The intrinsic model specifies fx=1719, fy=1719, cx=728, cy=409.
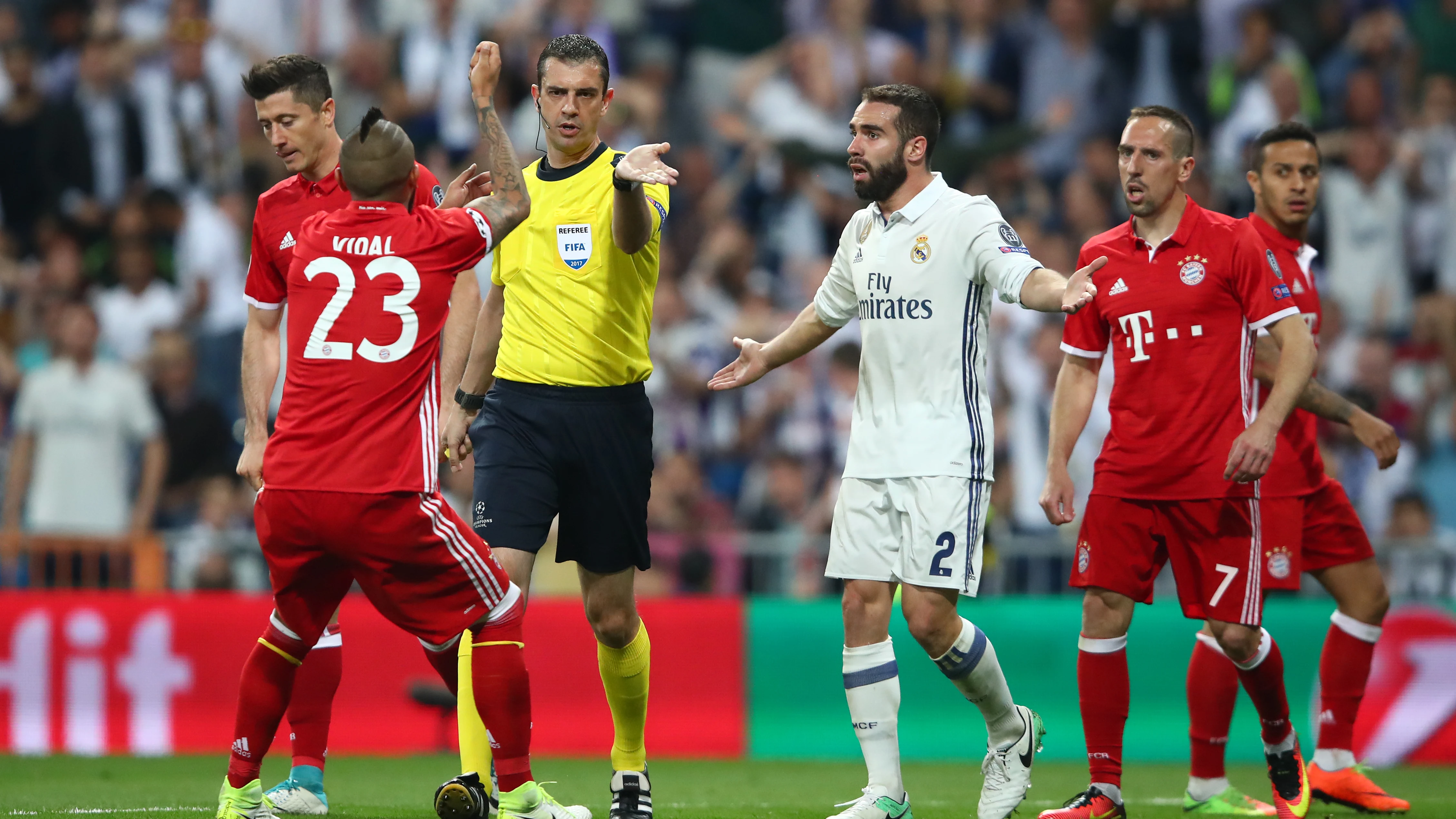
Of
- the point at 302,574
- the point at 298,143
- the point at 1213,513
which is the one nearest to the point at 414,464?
the point at 302,574

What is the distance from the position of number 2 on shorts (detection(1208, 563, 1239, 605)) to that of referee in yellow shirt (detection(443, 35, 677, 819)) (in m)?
2.38

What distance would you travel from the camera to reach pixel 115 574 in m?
11.9

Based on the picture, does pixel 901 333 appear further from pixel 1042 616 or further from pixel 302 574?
pixel 1042 616

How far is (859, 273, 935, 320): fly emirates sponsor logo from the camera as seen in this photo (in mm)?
6906

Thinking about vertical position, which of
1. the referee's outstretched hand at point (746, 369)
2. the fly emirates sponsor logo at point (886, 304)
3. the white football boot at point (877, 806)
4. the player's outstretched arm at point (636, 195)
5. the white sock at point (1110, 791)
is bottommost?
the white sock at point (1110, 791)

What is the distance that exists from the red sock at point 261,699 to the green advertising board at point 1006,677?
5.46 meters

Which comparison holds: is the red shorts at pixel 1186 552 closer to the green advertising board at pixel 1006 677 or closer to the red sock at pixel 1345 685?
the red sock at pixel 1345 685

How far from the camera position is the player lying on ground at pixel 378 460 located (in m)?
6.09

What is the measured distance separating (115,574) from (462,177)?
620 cm

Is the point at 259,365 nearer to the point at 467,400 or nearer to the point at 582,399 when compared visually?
the point at 467,400

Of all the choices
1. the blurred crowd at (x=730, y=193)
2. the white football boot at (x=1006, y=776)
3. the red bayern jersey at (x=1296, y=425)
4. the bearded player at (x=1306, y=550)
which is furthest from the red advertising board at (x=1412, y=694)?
the white football boot at (x=1006, y=776)

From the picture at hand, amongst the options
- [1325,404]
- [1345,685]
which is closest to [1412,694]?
[1345,685]

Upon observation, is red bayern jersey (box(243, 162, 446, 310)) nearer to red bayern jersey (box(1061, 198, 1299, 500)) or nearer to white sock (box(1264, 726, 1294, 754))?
red bayern jersey (box(1061, 198, 1299, 500))

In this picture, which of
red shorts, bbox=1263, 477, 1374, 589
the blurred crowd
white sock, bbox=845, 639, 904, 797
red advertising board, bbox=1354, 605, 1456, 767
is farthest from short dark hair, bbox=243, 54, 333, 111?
red advertising board, bbox=1354, 605, 1456, 767
